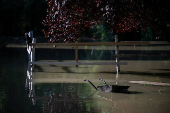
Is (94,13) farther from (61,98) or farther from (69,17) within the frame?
(61,98)

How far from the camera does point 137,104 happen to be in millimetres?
8375

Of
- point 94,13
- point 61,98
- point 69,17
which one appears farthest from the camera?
point 69,17

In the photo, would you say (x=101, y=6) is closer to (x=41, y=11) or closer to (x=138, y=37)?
(x=138, y=37)

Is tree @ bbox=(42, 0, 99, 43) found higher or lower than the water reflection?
higher

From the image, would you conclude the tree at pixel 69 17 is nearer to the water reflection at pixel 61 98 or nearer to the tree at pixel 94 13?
the tree at pixel 94 13

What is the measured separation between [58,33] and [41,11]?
152 ft

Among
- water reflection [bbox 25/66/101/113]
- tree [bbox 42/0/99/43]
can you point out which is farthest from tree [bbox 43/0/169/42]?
water reflection [bbox 25/66/101/113]

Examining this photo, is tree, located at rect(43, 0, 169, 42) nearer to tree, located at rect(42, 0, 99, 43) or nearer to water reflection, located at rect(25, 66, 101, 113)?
tree, located at rect(42, 0, 99, 43)

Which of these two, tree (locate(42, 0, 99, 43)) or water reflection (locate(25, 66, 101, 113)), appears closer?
water reflection (locate(25, 66, 101, 113))

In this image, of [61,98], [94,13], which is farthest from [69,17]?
[61,98]

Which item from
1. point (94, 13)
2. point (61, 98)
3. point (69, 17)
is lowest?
point (61, 98)

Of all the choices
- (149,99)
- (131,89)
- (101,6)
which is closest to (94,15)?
(101,6)

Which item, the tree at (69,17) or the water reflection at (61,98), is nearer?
the water reflection at (61,98)

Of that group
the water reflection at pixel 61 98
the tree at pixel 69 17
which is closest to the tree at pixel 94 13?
the tree at pixel 69 17
